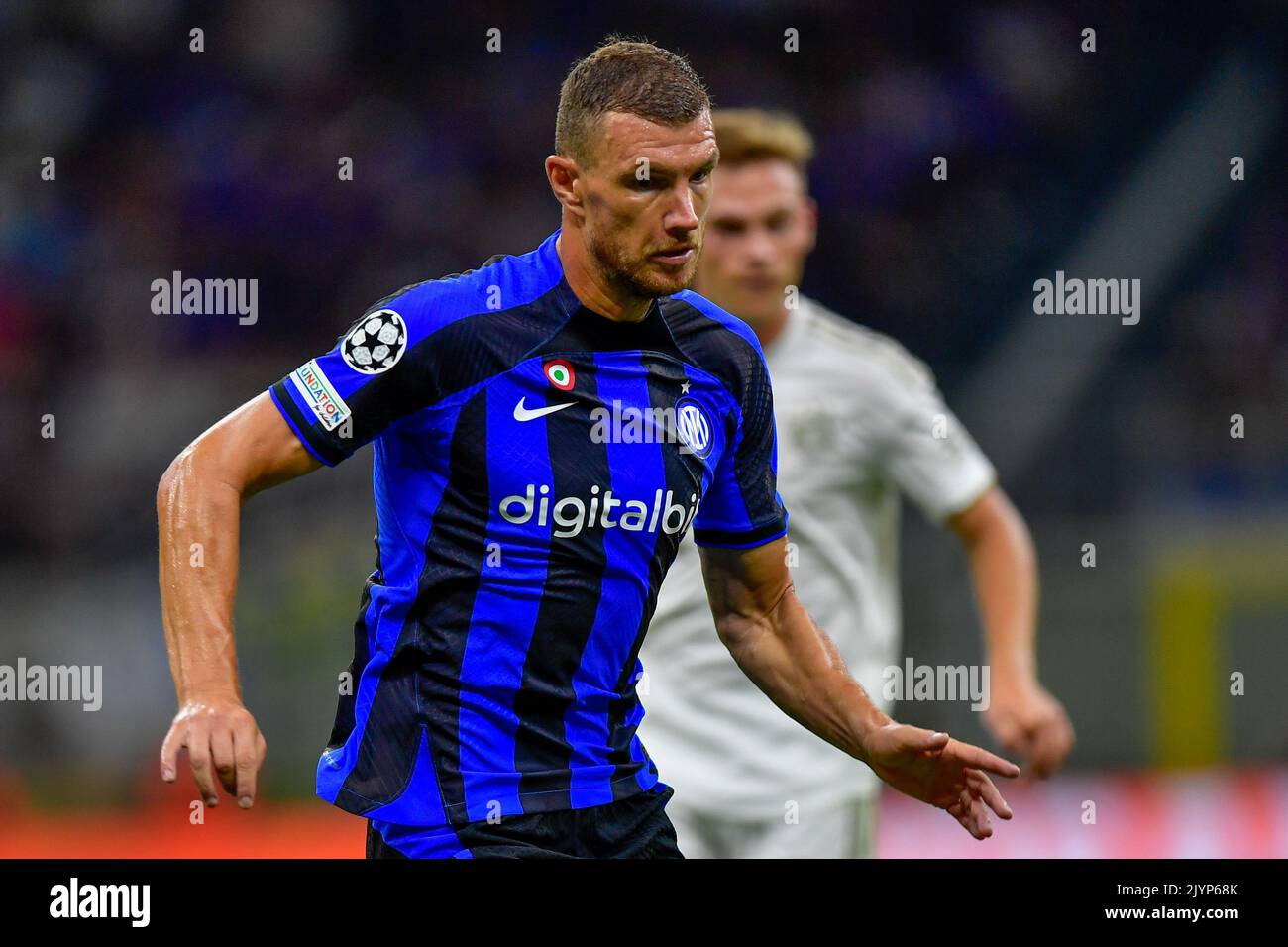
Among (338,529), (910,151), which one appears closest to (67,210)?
(338,529)

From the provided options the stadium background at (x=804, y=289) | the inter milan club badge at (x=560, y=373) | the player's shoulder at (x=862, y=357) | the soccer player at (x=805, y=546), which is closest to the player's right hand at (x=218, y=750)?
the inter milan club badge at (x=560, y=373)

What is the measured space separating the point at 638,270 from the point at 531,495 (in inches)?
Answer: 18.3

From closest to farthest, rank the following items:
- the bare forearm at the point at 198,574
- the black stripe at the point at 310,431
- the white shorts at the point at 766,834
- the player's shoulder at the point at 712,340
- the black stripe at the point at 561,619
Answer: the bare forearm at the point at 198,574 → the black stripe at the point at 310,431 → the black stripe at the point at 561,619 → the player's shoulder at the point at 712,340 → the white shorts at the point at 766,834

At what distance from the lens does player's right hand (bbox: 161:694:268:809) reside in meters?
2.82

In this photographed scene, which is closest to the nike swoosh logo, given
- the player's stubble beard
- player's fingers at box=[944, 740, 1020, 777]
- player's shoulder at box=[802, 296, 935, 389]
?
the player's stubble beard

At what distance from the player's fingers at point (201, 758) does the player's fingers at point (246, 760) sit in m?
0.04

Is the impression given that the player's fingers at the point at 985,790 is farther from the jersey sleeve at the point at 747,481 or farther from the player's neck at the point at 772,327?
the player's neck at the point at 772,327

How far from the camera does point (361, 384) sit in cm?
318

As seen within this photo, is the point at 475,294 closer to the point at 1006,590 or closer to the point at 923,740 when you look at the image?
the point at 923,740

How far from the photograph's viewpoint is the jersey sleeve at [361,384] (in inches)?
125

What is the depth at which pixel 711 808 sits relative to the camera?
534 cm

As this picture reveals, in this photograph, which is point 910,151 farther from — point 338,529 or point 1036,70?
point 338,529

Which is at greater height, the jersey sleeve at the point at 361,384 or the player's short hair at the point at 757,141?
the player's short hair at the point at 757,141

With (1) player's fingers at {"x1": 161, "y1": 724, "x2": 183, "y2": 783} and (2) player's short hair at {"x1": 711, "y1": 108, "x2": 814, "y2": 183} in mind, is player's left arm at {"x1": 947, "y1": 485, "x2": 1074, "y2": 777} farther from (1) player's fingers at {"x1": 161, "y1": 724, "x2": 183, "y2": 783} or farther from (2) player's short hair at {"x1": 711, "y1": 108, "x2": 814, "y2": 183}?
(1) player's fingers at {"x1": 161, "y1": 724, "x2": 183, "y2": 783}
